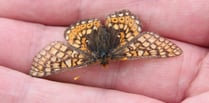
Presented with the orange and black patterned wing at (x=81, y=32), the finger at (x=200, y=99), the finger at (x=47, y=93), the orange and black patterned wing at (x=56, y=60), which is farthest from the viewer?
the orange and black patterned wing at (x=81, y=32)

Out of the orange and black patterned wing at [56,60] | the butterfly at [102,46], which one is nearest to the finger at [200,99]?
the butterfly at [102,46]

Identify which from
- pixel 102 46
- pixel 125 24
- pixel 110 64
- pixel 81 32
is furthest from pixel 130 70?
pixel 81 32

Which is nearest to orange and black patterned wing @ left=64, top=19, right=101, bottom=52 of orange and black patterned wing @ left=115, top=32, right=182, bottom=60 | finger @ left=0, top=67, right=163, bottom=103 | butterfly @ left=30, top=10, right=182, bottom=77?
butterfly @ left=30, top=10, right=182, bottom=77

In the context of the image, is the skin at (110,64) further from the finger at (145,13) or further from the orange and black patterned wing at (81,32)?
the orange and black patterned wing at (81,32)

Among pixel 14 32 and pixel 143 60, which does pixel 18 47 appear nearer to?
pixel 14 32

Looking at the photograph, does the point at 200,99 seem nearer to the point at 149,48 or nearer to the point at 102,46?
the point at 149,48

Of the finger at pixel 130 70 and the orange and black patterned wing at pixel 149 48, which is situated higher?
the orange and black patterned wing at pixel 149 48

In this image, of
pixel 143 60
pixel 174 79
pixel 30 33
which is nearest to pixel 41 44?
pixel 30 33
